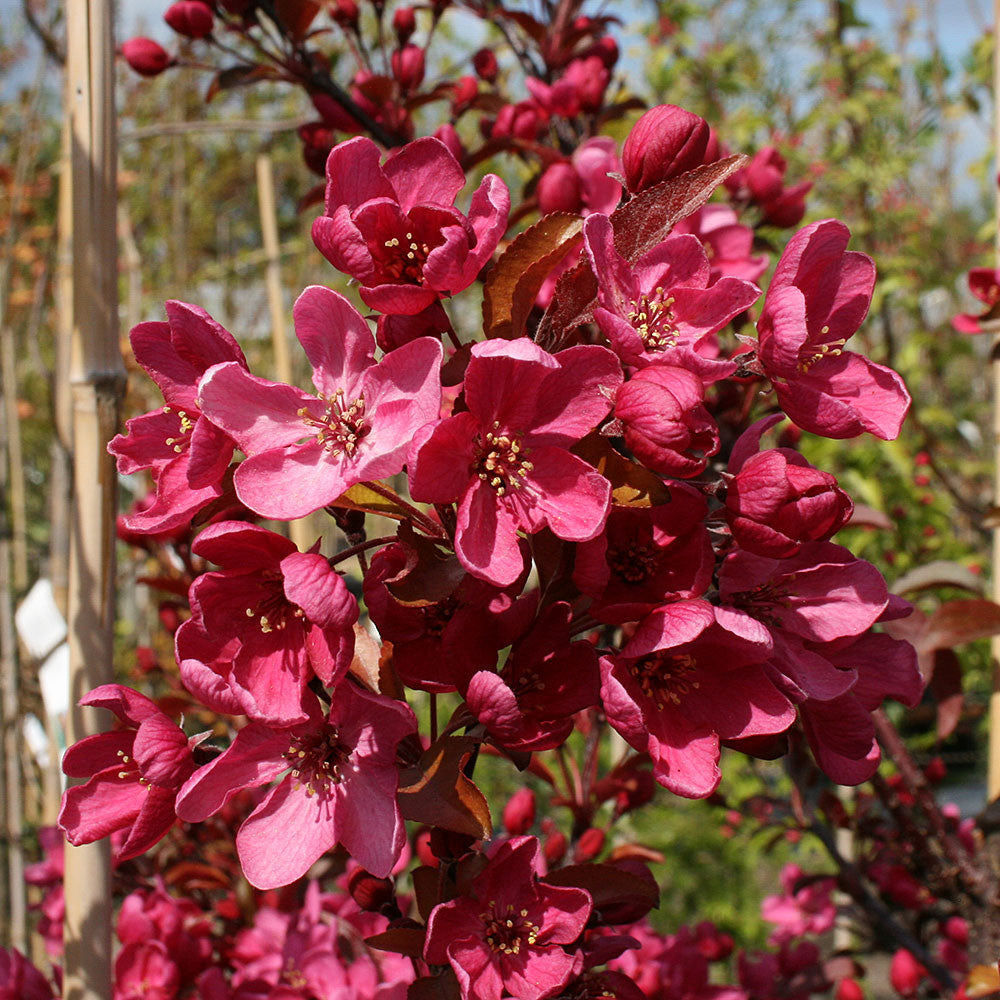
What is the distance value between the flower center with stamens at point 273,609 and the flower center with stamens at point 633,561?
26 cm

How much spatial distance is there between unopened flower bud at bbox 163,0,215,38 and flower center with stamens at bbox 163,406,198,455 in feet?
3.25

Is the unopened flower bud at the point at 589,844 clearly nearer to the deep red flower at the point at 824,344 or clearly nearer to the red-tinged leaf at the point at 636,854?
the red-tinged leaf at the point at 636,854

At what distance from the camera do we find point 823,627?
31.2 inches

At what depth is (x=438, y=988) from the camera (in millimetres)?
803

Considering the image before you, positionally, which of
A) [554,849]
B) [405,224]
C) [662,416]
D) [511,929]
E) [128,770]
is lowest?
[554,849]

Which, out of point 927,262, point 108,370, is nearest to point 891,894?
point 108,370

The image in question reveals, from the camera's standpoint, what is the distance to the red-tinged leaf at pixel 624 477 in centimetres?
73

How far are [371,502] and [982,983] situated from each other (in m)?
0.84

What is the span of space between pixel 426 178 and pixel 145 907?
1.07 meters

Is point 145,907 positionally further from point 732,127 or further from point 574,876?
point 732,127

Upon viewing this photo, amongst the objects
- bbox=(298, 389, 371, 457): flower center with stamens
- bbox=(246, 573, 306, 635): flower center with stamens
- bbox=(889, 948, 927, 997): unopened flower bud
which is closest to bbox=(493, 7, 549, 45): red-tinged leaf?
bbox=(298, 389, 371, 457): flower center with stamens

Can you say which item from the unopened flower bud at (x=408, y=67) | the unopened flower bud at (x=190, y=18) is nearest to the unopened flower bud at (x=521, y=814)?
the unopened flower bud at (x=408, y=67)

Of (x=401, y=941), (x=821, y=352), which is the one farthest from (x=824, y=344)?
(x=401, y=941)

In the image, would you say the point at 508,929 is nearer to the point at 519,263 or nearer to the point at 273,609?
the point at 273,609
